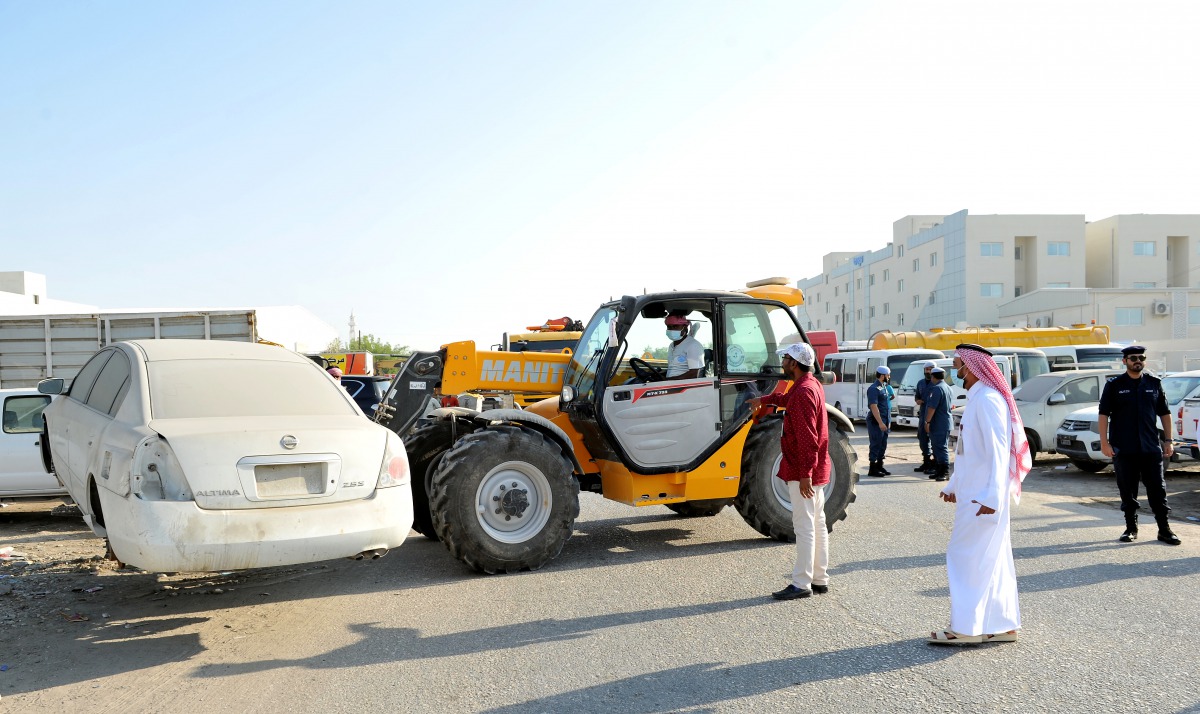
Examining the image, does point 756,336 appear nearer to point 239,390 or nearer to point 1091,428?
point 239,390

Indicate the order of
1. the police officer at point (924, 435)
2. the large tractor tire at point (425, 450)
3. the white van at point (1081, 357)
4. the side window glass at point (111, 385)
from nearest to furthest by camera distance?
1. the side window glass at point (111, 385)
2. the large tractor tire at point (425, 450)
3. the police officer at point (924, 435)
4. the white van at point (1081, 357)

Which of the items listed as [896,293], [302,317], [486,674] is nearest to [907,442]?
[486,674]

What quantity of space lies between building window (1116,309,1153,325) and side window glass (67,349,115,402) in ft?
196

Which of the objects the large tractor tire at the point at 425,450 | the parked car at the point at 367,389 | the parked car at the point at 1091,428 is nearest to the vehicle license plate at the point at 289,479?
the large tractor tire at the point at 425,450

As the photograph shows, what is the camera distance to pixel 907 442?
2169 cm

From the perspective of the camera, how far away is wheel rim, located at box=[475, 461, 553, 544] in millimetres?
7383

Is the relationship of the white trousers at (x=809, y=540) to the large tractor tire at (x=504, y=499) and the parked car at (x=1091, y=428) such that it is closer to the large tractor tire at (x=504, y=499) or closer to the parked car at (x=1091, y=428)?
the large tractor tire at (x=504, y=499)

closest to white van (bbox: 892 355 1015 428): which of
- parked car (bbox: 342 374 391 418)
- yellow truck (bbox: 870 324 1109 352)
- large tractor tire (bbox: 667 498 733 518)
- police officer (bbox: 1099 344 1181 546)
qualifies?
yellow truck (bbox: 870 324 1109 352)

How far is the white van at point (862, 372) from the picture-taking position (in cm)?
2562

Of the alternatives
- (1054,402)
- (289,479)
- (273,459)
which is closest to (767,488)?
(289,479)

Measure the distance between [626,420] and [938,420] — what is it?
8332 millimetres

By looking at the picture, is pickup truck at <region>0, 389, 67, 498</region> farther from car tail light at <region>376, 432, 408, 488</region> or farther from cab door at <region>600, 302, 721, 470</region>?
cab door at <region>600, 302, 721, 470</region>

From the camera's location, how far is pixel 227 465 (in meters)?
5.19

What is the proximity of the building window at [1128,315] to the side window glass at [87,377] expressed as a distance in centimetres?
5982
